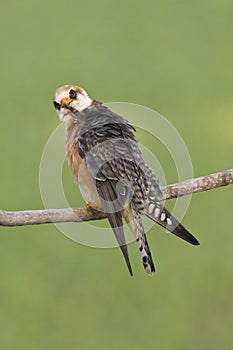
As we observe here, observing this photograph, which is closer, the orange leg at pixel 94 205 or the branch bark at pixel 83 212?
the branch bark at pixel 83 212

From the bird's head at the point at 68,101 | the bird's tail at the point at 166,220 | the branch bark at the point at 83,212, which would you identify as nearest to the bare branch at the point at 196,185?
the branch bark at the point at 83,212

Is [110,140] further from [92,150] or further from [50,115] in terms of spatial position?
[50,115]

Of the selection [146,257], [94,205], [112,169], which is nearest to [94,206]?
[94,205]

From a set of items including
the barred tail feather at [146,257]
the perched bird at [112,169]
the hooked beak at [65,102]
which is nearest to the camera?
the barred tail feather at [146,257]

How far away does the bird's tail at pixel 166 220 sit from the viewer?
164 cm

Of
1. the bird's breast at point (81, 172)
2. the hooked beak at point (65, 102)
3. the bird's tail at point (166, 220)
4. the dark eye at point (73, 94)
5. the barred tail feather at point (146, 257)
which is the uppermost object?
the dark eye at point (73, 94)

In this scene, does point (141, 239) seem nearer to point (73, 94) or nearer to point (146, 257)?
point (146, 257)

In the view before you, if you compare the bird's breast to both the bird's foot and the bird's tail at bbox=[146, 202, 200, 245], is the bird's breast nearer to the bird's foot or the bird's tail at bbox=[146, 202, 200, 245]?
the bird's foot

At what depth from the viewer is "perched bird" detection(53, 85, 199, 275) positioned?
1671 millimetres

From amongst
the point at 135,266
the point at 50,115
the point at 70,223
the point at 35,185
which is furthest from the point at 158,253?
the point at 70,223

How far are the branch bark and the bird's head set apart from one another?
0.19 metres

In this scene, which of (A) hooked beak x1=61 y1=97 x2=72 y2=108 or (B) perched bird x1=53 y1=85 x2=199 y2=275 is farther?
(A) hooked beak x1=61 y1=97 x2=72 y2=108

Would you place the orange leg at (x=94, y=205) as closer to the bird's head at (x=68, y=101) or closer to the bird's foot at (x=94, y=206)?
the bird's foot at (x=94, y=206)

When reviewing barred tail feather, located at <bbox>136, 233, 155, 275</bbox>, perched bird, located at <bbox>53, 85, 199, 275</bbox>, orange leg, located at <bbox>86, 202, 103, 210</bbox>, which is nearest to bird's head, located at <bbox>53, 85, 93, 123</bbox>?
perched bird, located at <bbox>53, 85, 199, 275</bbox>
